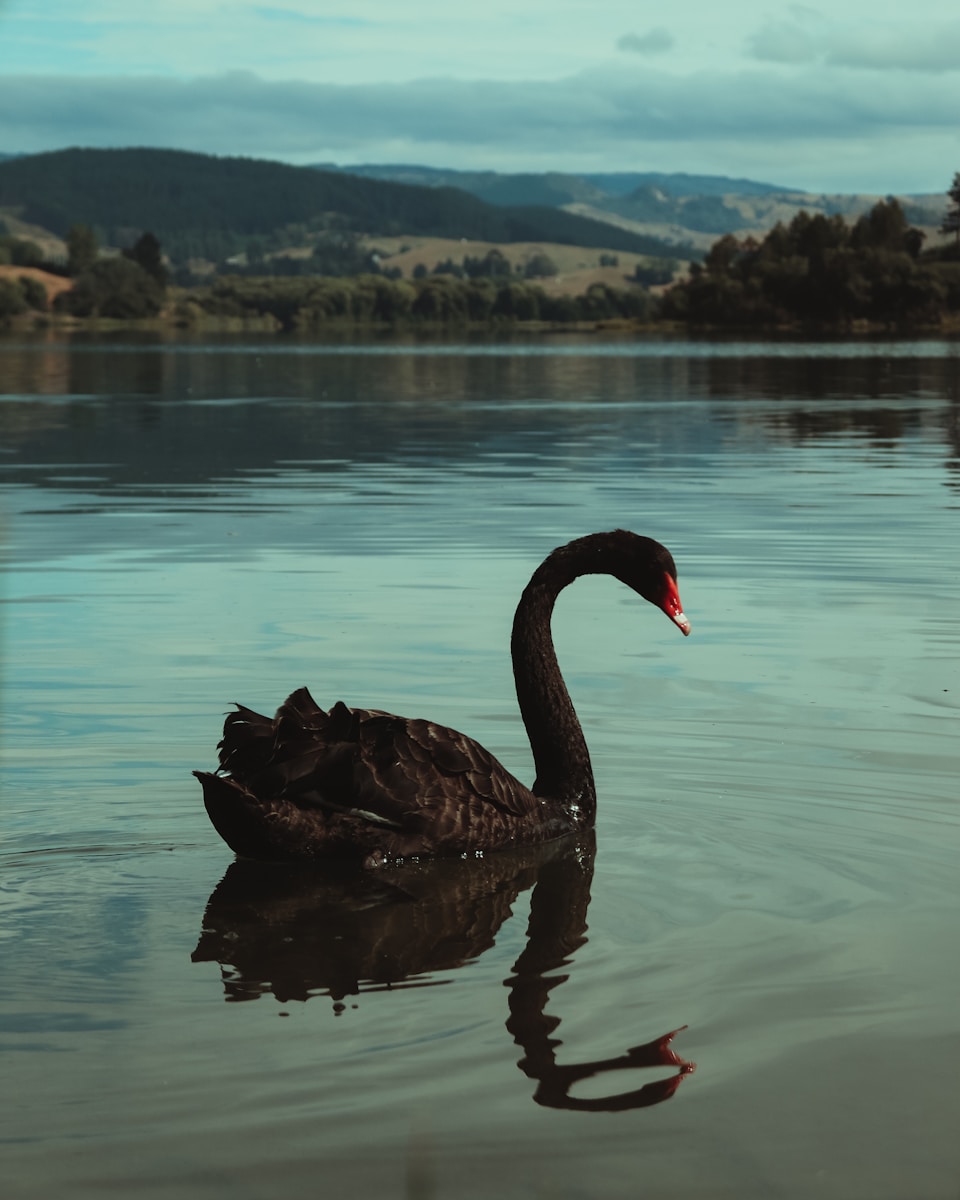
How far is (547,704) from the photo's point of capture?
26.5 feet

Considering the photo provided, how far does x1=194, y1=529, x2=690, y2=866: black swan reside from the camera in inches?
264

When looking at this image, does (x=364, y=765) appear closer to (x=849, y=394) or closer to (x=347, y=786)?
(x=347, y=786)

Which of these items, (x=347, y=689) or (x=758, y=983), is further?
(x=347, y=689)

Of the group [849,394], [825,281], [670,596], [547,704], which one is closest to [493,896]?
[547,704]

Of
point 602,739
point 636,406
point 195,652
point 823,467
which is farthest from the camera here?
point 636,406

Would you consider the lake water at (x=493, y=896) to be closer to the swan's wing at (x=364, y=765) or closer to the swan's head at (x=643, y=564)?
the swan's wing at (x=364, y=765)

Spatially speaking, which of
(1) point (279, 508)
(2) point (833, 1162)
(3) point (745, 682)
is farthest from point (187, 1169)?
(1) point (279, 508)

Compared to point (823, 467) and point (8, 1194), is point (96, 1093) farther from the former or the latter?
point (823, 467)

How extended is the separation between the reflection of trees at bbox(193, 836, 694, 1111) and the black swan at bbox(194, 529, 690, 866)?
13cm

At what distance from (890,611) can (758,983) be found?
7.60 meters

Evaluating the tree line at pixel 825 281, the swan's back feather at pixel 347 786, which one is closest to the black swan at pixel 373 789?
the swan's back feather at pixel 347 786

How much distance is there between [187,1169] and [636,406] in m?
39.7

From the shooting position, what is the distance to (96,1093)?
473 centimetres

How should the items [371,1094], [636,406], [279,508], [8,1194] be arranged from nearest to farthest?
[8,1194] < [371,1094] < [279,508] < [636,406]
